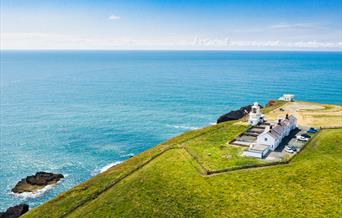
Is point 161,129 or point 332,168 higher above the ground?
point 332,168

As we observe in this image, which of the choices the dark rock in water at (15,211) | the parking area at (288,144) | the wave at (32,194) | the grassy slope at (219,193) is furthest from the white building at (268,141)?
the dark rock in water at (15,211)

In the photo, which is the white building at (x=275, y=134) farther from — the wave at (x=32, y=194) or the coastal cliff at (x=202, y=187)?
the wave at (x=32, y=194)

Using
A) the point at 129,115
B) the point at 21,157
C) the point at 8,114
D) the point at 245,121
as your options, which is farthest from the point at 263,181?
the point at 8,114

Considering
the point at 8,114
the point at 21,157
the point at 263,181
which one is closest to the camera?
the point at 263,181

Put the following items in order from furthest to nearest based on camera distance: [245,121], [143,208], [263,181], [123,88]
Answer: [123,88]
[245,121]
[263,181]
[143,208]

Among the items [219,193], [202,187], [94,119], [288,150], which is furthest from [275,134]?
[94,119]

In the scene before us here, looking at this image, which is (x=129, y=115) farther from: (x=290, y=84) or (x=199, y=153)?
(x=290, y=84)

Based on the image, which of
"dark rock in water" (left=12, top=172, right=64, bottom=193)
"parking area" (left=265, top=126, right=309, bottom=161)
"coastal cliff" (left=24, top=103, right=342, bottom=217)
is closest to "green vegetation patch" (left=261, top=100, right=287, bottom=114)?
"parking area" (left=265, top=126, right=309, bottom=161)
